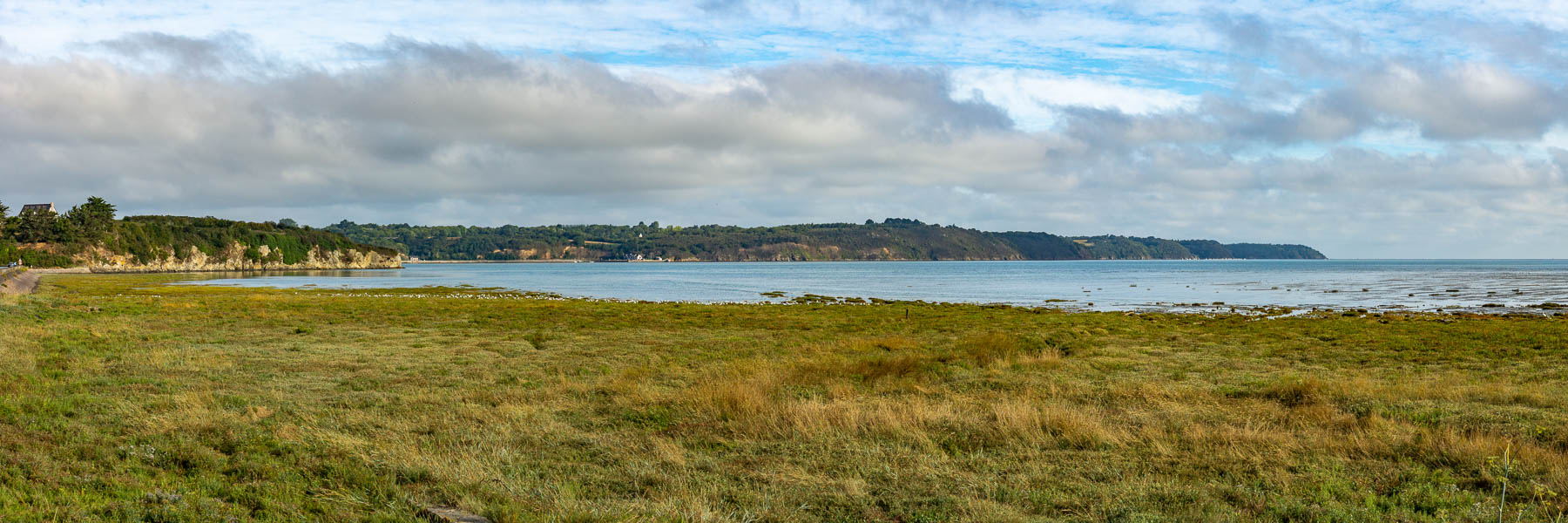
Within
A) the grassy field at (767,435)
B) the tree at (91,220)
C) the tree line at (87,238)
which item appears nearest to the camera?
the grassy field at (767,435)

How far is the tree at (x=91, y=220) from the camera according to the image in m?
159

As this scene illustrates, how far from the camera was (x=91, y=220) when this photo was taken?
162250 mm

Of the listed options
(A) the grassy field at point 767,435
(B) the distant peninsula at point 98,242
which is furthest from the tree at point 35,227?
(A) the grassy field at point 767,435

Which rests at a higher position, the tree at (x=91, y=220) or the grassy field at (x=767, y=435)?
the tree at (x=91, y=220)

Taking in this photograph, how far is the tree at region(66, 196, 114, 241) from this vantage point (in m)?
159

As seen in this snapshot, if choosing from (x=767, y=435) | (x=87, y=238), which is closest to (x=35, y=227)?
(x=87, y=238)

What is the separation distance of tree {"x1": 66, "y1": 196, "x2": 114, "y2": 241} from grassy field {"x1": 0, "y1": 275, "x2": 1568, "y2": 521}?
174995 millimetres

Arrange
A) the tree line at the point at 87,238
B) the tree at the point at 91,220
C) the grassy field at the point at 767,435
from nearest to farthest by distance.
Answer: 1. the grassy field at the point at 767,435
2. the tree line at the point at 87,238
3. the tree at the point at 91,220

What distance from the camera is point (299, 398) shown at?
46.2 feet

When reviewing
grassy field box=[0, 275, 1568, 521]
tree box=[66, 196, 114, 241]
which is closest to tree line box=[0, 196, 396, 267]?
tree box=[66, 196, 114, 241]

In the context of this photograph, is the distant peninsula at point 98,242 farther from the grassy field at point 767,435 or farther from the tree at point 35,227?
the grassy field at point 767,435

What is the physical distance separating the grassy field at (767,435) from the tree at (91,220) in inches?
6890

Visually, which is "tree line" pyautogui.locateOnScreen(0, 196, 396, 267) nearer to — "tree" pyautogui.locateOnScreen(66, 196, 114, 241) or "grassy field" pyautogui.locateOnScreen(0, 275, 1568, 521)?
"tree" pyautogui.locateOnScreen(66, 196, 114, 241)

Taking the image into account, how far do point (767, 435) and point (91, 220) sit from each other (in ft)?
661
